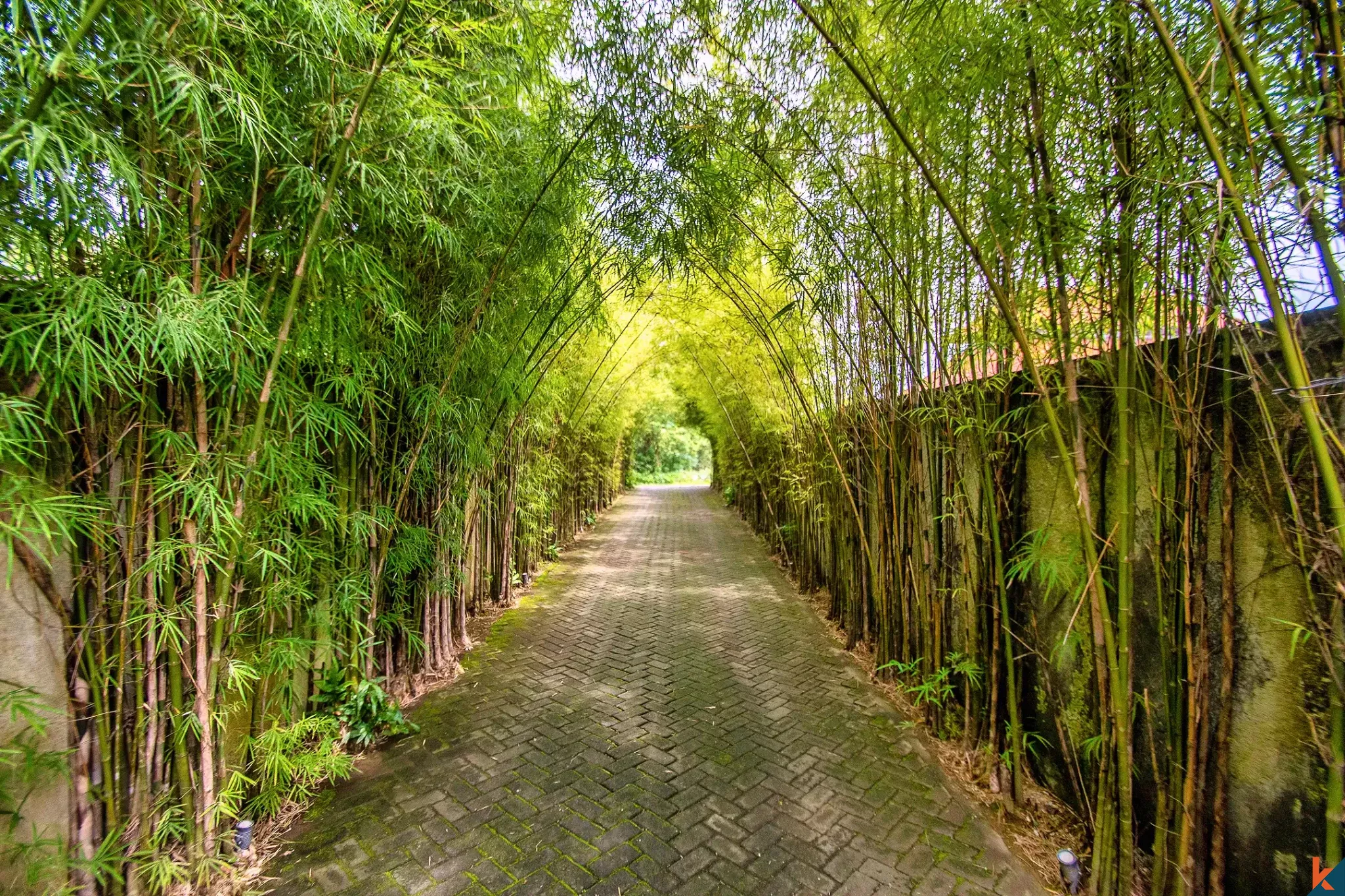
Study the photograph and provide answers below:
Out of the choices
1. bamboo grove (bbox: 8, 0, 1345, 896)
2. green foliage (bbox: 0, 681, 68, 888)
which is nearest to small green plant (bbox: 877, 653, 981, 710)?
bamboo grove (bbox: 8, 0, 1345, 896)

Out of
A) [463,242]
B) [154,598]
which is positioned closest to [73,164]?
[154,598]

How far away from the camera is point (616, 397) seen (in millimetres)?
8023

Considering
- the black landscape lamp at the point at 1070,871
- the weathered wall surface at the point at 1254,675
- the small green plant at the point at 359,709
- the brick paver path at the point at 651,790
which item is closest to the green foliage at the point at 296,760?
the small green plant at the point at 359,709

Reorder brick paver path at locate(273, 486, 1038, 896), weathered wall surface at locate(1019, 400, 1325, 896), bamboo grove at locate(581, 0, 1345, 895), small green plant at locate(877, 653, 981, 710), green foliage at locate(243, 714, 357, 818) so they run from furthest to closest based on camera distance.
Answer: small green plant at locate(877, 653, 981, 710) → green foliage at locate(243, 714, 357, 818) → brick paver path at locate(273, 486, 1038, 896) → weathered wall surface at locate(1019, 400, 1325, 896) → bamboo grove at locate(581, 0, 1345, 895)

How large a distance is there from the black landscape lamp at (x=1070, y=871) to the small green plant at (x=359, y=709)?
2.59 metres

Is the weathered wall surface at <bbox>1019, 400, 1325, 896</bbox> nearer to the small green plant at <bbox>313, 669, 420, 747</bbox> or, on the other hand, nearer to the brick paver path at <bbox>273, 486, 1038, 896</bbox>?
the brick paver path at <bbox>273, 486, 1038, 896</bbox>

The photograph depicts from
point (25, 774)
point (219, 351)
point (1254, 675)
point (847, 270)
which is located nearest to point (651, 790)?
point (25, 774)

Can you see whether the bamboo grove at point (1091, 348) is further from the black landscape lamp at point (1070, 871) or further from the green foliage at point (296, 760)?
the green foliage at point (296, 760)

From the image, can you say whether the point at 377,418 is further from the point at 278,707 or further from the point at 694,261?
the point at 694,261

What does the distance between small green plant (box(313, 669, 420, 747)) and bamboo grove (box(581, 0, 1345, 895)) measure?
256cm

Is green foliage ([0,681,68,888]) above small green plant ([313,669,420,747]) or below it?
above

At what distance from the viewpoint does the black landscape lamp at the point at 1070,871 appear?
1515mm

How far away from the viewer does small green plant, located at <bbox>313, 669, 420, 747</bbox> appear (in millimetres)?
2256

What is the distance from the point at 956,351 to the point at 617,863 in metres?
2.29
